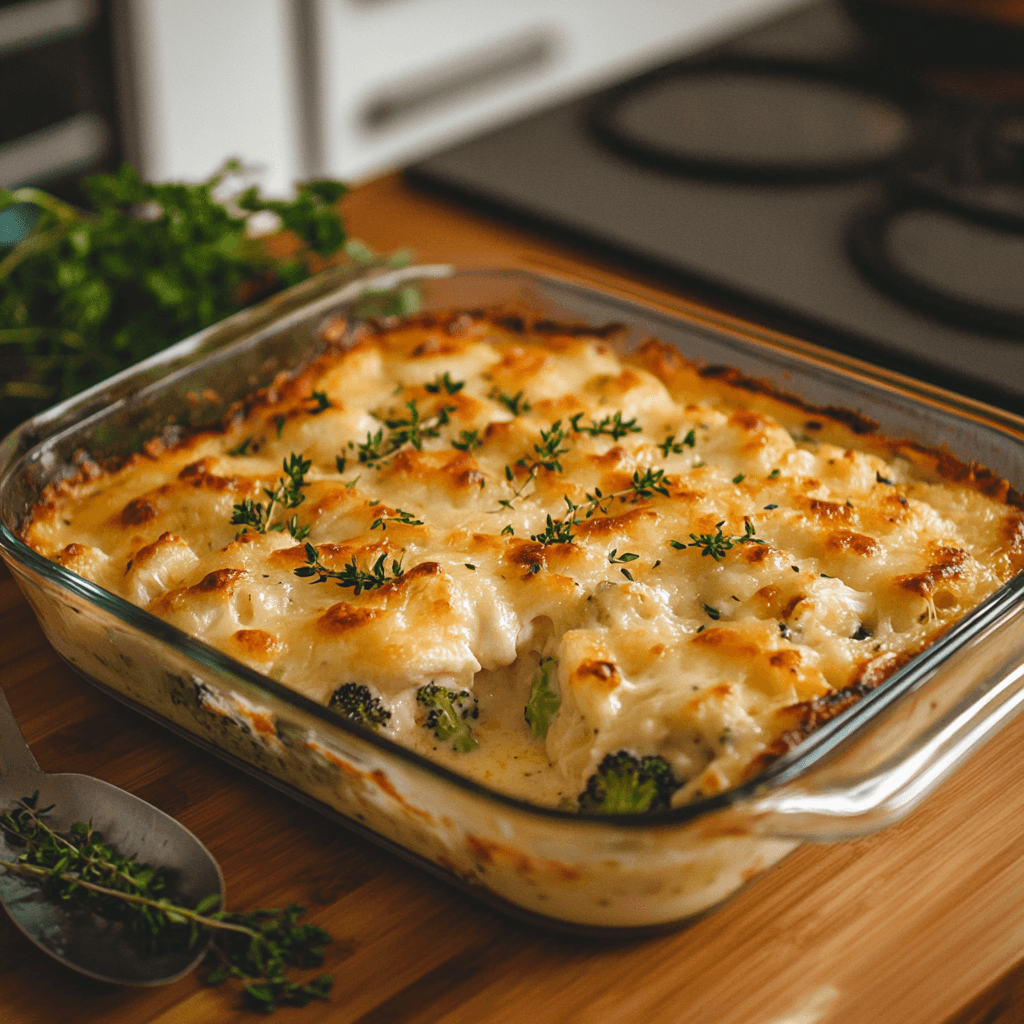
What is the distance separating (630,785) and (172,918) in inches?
16.0

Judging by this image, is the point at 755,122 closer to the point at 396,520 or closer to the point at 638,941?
the point at 396,520

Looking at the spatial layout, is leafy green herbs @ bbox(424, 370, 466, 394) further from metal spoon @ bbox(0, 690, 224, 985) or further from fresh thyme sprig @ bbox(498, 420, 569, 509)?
metal spoon @ bbox(0, 690, 224, 985)

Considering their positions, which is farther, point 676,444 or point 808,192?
point 808,192

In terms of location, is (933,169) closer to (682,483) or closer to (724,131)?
(724,131)

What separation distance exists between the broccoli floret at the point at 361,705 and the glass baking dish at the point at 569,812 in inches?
2.6

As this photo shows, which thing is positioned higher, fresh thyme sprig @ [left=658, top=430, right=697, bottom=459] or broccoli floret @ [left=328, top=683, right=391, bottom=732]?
fresh thyme sprig @ [left=658, top=430, right=697, bottom=459]

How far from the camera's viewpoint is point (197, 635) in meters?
1.31

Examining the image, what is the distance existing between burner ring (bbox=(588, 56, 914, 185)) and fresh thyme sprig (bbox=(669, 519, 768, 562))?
3.85 ft

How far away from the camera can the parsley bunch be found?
1.83m

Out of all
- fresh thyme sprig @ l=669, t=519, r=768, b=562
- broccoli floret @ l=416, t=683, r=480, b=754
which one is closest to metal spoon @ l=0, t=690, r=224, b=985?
broccoli floret @ l=416, t=683, r=480, b=754

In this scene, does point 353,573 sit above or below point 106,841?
above

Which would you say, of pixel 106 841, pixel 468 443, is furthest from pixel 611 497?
pixel 106 841

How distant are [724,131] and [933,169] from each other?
1.42ft

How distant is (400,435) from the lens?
1.62m
